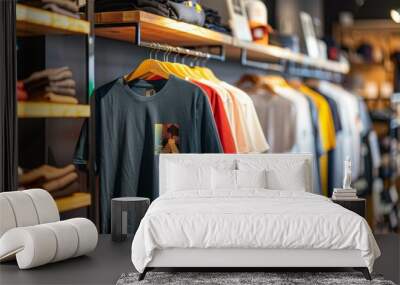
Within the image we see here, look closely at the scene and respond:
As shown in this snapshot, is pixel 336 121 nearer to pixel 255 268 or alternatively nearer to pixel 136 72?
pixel 136 72

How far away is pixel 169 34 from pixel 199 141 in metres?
0.92

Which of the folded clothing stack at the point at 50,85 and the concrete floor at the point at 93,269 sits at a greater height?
the folded clothing stack at the point at 50,85

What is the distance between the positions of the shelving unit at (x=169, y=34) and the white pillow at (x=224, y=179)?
125cm

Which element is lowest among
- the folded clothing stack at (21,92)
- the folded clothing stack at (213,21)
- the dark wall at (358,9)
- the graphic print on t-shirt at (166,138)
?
the graphic print on t-shirt at (166,138)

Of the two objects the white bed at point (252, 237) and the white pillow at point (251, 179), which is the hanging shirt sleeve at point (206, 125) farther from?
the white bed at point (252, 237)

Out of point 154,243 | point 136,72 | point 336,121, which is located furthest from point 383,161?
point 154,243

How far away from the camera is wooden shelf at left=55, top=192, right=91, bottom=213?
6504 millimetres

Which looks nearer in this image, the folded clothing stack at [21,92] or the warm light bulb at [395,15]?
the folded clothing stack at [21,92]

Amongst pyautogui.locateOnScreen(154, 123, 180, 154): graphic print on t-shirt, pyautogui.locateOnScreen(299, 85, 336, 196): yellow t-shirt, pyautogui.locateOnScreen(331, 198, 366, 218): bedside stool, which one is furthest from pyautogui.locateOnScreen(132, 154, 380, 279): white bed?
pyautogui.locateOnScreen(299, 85, 336, 196): yellow t-shirt

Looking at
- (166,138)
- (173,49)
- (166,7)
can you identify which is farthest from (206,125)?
(166,7)

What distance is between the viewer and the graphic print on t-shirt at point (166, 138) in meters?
6.58

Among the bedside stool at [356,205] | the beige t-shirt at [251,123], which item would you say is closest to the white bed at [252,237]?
the bedside stool at [356,205]

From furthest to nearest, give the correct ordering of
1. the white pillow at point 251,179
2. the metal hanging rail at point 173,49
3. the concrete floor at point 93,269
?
the metal hanging rail at point 173,49
the white pillow at point 251,179
the concrete floor at point 93,269

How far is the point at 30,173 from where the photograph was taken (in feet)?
21.3
